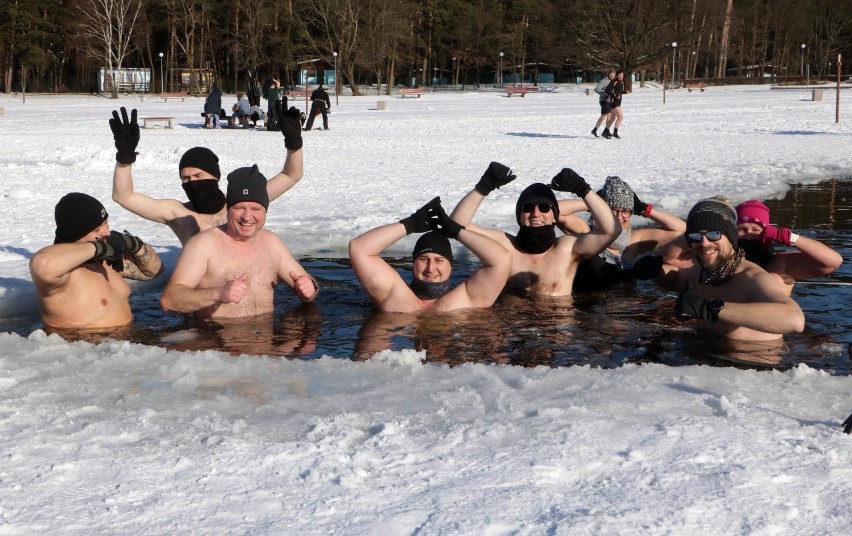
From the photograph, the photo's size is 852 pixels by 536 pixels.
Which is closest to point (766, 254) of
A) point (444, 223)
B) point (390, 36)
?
point (444, 223)

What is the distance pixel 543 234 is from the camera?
22.3ft

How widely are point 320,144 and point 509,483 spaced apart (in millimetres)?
17194

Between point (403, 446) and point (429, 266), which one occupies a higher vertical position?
point (429, 266)

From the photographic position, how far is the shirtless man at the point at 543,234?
640 centimetres

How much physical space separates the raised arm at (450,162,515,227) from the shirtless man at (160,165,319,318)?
3.81 feet

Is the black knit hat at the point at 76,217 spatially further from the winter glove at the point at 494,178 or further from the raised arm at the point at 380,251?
the winter glove at the point at 494,178

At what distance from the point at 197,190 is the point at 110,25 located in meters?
49.8

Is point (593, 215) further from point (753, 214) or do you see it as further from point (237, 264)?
point (237, 264)

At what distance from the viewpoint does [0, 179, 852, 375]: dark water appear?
5.59 metres

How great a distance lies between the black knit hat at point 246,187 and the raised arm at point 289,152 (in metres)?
0.59

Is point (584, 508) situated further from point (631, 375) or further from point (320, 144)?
point (320, 144)

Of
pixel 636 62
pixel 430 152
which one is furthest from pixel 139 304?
pixel 636 62

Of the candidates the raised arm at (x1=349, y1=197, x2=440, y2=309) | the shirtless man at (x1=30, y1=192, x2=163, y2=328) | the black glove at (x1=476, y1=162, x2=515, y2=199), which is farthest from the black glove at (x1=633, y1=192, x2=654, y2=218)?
the shirtless man at (x1=30, y1=192, x2=163, y2=328)

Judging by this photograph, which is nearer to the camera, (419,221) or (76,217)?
(76,217)
